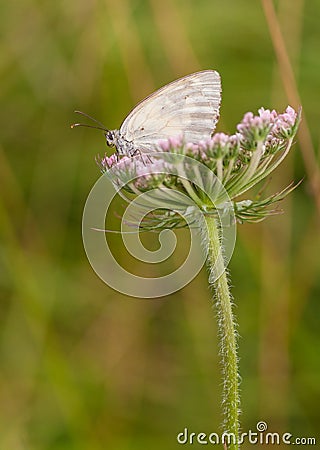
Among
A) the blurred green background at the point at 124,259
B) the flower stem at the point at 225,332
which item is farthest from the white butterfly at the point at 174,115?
the blurred green background at the point at 124,259

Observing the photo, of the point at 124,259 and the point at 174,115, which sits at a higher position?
the point at 124,259

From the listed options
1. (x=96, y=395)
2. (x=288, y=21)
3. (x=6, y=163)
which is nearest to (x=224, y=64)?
(x=288, y=21)

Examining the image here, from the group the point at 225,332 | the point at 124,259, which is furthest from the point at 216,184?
the point at 124,259

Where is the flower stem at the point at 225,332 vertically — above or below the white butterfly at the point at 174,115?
below

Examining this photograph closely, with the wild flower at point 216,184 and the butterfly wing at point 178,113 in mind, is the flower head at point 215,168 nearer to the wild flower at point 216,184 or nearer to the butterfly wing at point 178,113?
the wild flower at point 216,184

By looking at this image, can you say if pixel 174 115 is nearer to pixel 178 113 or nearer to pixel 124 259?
pixel 178 113

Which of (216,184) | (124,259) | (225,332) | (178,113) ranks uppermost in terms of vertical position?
(124,259)

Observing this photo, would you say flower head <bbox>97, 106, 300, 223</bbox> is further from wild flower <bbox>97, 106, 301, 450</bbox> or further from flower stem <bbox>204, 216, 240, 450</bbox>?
flower stem <bbox>204, 216, 240, 450</bbox>
